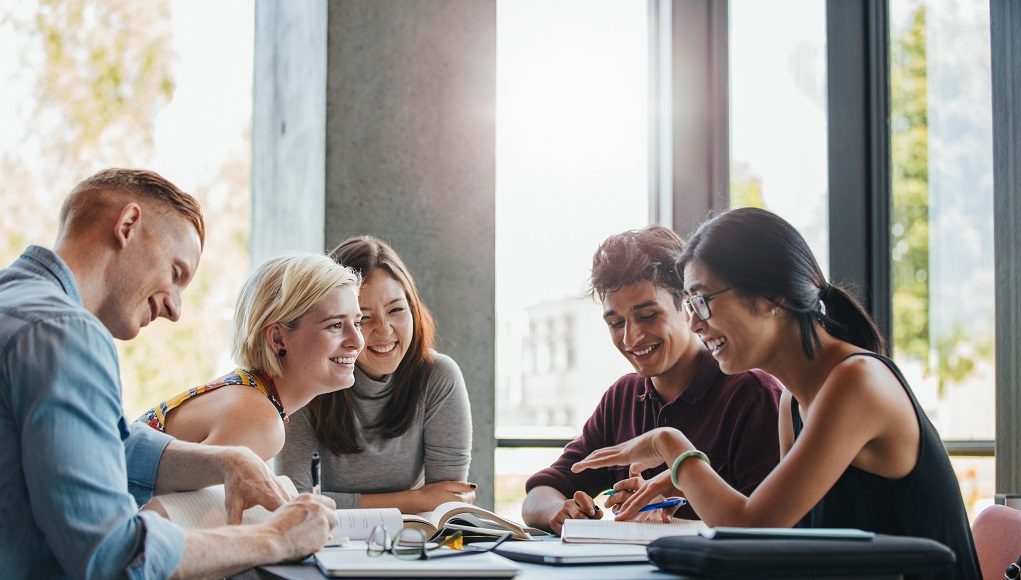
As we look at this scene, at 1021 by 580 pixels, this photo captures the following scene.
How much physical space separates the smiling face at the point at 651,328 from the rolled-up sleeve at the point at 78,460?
4.76ft

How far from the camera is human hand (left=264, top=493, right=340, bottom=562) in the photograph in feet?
5.18

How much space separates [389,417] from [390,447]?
0.30 ft

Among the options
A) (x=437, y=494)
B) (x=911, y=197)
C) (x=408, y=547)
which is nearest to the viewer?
(x=408, y=547)

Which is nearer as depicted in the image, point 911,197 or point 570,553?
point 570,553

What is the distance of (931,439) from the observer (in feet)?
6.22

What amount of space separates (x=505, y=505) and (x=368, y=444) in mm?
1296

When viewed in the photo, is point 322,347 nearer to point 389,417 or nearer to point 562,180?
point 389,417

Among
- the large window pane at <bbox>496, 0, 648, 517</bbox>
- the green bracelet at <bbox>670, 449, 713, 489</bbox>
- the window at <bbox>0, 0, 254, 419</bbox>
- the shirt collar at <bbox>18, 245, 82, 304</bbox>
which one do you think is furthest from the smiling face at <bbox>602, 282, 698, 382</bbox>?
the window at <bbox>0, 0, 254, 419</bbox>

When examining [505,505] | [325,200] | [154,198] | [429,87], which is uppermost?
[429,87]

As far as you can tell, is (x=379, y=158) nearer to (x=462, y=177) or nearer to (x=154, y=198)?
(x=462, y=177)

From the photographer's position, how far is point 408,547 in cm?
161

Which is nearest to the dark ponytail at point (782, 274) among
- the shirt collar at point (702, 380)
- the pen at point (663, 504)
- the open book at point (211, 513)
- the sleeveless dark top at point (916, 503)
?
the sleeveless dark top at point (916, 503)

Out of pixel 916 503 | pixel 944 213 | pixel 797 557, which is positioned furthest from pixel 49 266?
pixel 944 213

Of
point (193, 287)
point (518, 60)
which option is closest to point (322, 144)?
point (518, 60)
